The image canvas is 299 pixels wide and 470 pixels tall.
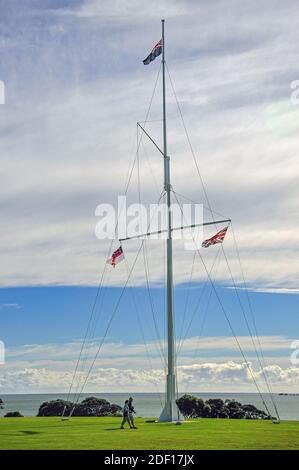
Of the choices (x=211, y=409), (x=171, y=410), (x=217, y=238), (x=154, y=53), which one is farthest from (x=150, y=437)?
(x=211, y=409)

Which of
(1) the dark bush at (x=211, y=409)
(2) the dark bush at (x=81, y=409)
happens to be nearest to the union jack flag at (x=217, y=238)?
(1) the dark bush at (x=211, y=409)

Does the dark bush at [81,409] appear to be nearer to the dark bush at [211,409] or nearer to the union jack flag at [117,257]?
the dark bush at [211,409]

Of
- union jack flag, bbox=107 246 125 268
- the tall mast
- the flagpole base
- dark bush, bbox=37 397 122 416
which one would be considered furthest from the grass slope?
dark bush, bbox=37 397 122 416

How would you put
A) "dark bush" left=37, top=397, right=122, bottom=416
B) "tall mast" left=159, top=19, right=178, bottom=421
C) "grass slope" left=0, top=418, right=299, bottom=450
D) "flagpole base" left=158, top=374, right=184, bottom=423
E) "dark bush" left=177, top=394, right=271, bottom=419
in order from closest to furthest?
"grass slope" left=0, top=418, right=299, bottom=450
"flagpole base" left=158, top=374, right=184, bottom=423
"tall mast" left=159, top=19, right=178, bottom=421
"dark bush" left=37, top=397, right=122, bottom=416
"dark bush" left=177, top=394, right=271, bottom=419

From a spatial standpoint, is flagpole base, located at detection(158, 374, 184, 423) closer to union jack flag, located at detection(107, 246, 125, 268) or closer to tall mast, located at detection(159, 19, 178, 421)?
tall mast, located at detection(159, 19, 178, 421)

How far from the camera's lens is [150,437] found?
30.3 metres

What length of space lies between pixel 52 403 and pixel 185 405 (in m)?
11.5

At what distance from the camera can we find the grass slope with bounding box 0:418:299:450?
2736cm

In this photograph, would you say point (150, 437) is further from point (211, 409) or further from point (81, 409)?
point (211, 409)

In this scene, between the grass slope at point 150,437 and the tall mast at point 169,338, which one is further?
the tall mast at point 169,338

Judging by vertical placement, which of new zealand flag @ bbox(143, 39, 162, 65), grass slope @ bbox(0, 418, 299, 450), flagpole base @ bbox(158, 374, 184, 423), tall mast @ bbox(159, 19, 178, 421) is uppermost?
new zealand flag @ bbox(143, 39, 162, 65)

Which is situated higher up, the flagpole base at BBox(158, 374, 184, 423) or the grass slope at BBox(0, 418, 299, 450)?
the flagpole base at BBox(158, 374, 184, 423)

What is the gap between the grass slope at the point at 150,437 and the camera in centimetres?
2736
